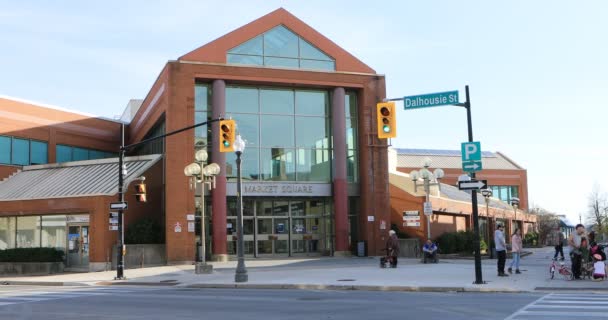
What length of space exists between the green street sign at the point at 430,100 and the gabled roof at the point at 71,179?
59.4 feet

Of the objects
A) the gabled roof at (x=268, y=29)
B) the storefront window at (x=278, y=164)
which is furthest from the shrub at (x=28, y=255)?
the gabled roof at (x=268, y=29)

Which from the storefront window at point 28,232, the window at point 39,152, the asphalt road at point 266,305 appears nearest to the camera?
the asphalt road at point 266,305

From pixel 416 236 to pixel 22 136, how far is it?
89.7 ft

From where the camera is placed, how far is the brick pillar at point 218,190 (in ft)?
111

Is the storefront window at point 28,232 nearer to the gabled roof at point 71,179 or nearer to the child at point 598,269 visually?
the gabled roof at point 71,179

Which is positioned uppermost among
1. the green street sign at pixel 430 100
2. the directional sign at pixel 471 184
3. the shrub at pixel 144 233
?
the green street sign at pixel 430 100

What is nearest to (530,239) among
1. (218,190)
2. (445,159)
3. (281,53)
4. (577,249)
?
(445,159)

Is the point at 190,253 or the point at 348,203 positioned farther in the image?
the point at 348,203

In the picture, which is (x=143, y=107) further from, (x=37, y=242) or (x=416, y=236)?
(x=416, y=236)

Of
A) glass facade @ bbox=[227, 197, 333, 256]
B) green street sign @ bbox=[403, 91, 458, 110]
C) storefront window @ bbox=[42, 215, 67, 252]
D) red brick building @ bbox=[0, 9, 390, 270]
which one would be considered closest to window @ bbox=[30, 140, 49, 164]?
red brick building @ bbox=[0, 9, 390, 270]

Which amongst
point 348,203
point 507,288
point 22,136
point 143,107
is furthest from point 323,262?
point 22,136

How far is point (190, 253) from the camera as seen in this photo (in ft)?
109

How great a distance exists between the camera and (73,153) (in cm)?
4694

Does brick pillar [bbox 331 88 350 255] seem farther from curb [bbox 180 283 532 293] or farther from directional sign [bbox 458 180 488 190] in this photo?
directional sign [bbox 458 180 488 190]
